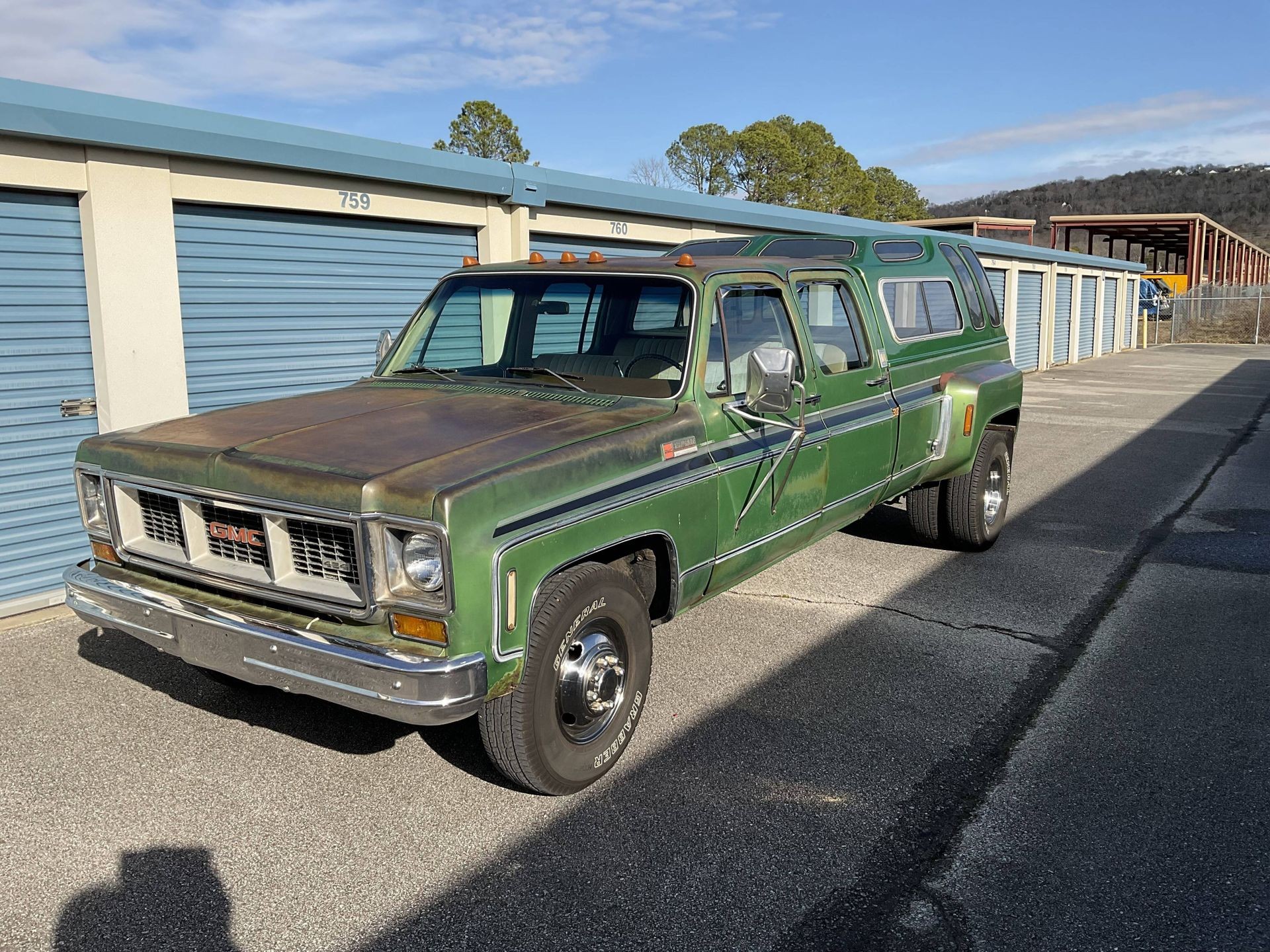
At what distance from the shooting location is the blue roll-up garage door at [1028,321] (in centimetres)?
2400

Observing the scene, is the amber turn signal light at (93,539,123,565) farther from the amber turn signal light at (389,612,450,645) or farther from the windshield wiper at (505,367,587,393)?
the windshield wiper at (505,367,587,393)

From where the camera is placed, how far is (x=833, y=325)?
5.62m

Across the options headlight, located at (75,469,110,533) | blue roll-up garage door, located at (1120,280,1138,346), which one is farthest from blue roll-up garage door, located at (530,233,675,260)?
blue roll-up garage door, located at (1120,280,1138,346)

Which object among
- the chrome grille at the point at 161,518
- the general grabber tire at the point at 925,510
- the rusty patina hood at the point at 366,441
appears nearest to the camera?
the rusty patina hood at the point at 366,441

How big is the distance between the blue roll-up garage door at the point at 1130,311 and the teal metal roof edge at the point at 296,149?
1055 inches

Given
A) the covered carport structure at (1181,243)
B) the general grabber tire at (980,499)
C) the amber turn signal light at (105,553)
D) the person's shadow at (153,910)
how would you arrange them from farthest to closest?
the covered carport structure at (1181,243)
the general grabber tire at (980,499)
the amber turn signal light at (105,553)
the person's shadow at (153,910)

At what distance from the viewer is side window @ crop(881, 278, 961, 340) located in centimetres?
625

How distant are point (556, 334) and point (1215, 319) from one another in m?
44.6

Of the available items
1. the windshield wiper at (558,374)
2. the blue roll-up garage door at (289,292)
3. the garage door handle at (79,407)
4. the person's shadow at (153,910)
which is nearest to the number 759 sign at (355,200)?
the blue roll-up garage door at (289,292)

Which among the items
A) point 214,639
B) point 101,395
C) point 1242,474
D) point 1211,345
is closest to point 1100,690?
point 214,639

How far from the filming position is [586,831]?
3623mm

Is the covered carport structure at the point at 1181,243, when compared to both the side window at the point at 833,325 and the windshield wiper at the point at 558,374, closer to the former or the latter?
the side window at the point at 833,325

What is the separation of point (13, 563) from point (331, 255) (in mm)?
3360

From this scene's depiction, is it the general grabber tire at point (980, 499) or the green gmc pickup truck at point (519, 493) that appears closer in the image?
the green gmc pickup truck at point (519, 493)
